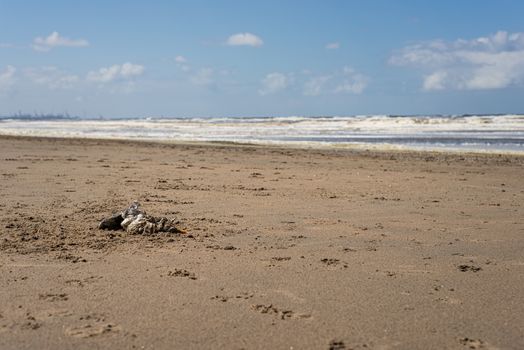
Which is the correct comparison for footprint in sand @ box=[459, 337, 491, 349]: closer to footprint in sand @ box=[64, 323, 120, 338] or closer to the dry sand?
the dry sand

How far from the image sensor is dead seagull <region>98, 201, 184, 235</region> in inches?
241

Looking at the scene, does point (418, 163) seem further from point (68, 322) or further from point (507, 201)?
point (68, 322)

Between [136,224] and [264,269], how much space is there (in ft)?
6.31

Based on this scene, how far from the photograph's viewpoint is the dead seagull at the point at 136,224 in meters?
6.11

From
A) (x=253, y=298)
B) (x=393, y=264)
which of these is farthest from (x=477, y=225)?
(x=253, y=298)

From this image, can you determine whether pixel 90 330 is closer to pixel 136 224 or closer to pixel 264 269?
pixel 264 269

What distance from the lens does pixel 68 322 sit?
11.9 ft

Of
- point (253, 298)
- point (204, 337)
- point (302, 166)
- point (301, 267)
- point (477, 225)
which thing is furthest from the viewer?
point (302, 166)

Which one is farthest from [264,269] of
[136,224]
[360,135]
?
[360,135]

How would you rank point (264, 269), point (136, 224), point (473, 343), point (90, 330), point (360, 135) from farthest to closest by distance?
point (360, 135), point (136, 224), point (264, 269), point (90, 330), point (473, 343)

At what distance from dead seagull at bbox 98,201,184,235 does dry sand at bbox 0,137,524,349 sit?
16 centimetres

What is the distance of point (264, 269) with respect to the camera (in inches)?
193

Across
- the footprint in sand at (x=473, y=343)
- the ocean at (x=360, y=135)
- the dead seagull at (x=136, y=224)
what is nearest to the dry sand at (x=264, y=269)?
the footprint in sand at (x=473, y=343)

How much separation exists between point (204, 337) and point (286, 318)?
0.62 m
